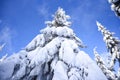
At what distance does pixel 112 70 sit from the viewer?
2531 cm

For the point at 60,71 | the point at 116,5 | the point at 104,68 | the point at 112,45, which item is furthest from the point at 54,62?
the point at 104,68

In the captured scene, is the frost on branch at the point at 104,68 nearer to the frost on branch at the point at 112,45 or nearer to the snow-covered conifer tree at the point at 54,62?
the frost on branch at the point at 112,45

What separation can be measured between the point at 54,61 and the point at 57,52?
2.40ft

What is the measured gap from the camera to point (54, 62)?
1363 centimetres

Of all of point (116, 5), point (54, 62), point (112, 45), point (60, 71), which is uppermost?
point (112, 45)

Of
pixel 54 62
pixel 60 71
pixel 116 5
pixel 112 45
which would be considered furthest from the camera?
pixel 112 45

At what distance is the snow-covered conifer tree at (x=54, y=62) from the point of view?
512 inches

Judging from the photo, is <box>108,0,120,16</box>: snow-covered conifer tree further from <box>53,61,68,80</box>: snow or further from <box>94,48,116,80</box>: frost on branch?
<box>94,48,116,80</box>: frost on branch

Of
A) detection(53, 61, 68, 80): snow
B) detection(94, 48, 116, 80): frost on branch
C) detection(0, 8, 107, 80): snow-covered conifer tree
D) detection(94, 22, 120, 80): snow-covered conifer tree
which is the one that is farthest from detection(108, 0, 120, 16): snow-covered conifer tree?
detection(94, 48, 116, 80): frost on branch

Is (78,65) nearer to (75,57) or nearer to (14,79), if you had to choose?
(75,57)

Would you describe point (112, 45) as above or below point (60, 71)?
above

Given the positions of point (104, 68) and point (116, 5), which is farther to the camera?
point (104, 68)

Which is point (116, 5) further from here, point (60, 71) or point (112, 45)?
point (112, 45)

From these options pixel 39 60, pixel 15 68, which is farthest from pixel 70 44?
pixel 15 68
